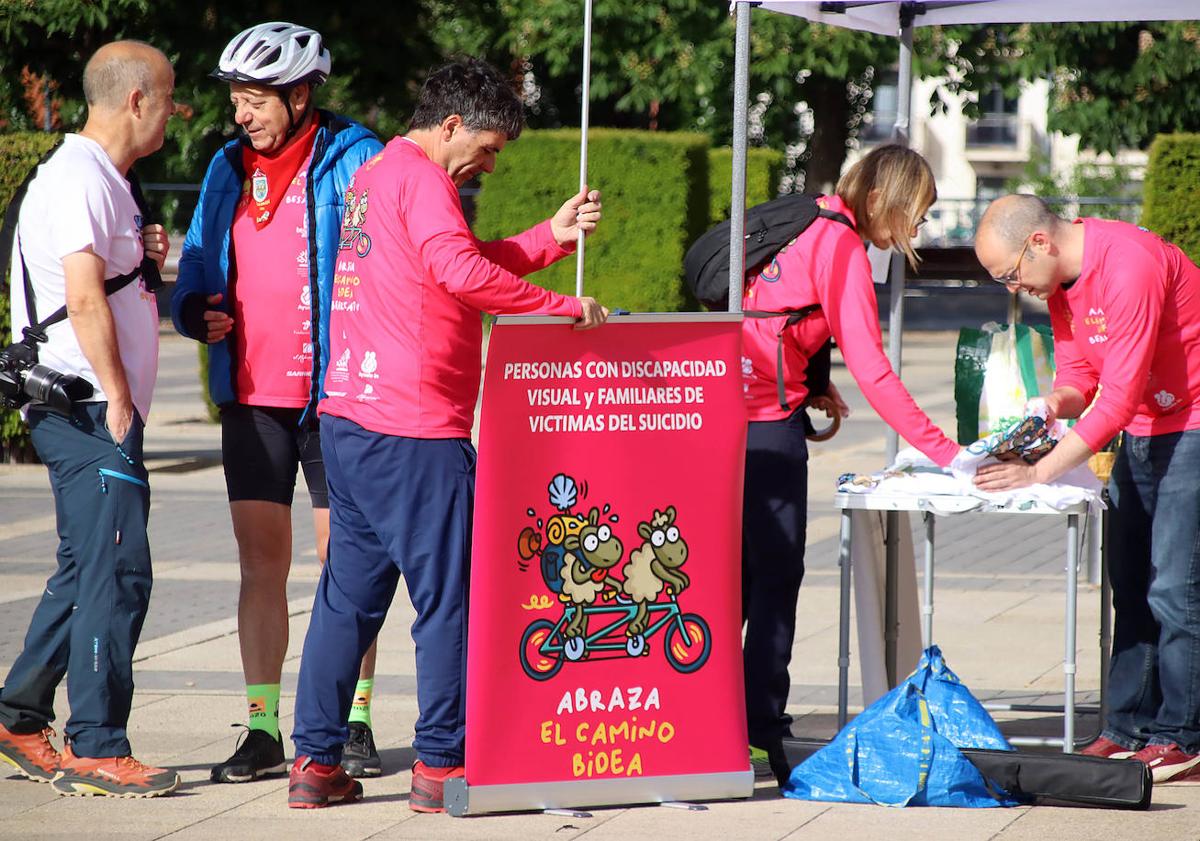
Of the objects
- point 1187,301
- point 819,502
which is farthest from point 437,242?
point 819,502

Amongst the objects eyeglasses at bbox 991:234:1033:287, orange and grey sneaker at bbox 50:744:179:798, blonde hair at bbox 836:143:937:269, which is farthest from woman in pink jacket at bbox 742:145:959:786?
orange and grey sneaker at bbox 50:744:179:798

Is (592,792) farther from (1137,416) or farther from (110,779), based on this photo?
(1137,416)

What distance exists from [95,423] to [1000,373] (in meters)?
2.62

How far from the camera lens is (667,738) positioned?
4.57 m

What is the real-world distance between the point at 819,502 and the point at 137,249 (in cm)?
669

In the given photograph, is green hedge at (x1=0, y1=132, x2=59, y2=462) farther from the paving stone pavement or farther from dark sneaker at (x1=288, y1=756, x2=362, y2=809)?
dark sneaker at (x1=288, y1=756, x2=362, y2=809)

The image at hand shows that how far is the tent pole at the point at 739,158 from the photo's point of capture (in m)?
4.77

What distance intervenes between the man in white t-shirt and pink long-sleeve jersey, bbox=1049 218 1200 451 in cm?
257

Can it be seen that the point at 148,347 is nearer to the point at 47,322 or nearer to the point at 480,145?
the point at 47,322

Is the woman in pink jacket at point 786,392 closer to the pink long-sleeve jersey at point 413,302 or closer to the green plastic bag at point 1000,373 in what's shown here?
the green plastic bag at point 1000,373

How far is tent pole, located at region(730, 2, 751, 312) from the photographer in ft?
15.6

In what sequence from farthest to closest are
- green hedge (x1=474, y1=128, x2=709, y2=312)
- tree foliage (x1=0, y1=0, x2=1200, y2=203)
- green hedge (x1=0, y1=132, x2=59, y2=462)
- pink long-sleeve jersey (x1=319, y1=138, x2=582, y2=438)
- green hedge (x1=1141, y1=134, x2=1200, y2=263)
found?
1. tree foliage (x1=0, y1=0, x2=1200, y2=203)
2. green hedge (x1=474, y1=128, x2=709, y2=312)
3. green hedge (x1=1141, y1=134, x2=1200, y2=263)
4. green hedge (x1=0, y1=132, x2=59, y2=462)
5. pink long-sleeve jersey (x1=319, y1=138, x2=582, y2=438)

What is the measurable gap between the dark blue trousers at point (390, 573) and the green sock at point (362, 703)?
458 mm

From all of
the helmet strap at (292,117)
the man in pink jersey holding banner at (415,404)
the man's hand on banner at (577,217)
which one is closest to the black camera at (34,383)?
the man in pink jersey holding banner at (415,404)
